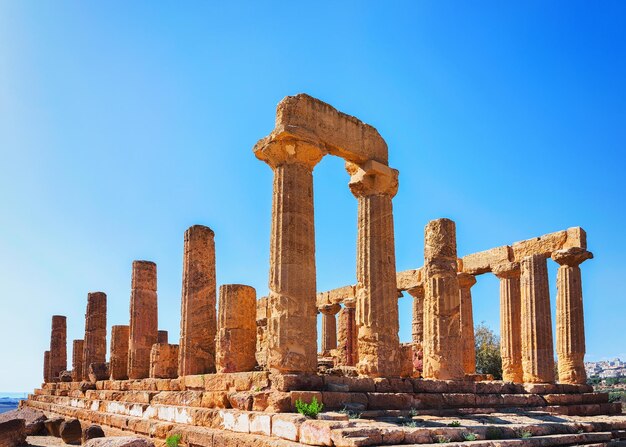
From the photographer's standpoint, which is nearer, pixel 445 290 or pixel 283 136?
pixel 283 136

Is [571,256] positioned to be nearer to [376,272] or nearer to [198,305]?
[376,272]

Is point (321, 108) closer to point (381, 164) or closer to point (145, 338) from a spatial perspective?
point (381, 164)

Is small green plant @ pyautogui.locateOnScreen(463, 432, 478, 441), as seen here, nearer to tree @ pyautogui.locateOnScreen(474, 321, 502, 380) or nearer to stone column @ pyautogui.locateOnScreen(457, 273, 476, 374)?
stone column @ pyautogui.locateOnScreen(457, 273, 476, 374)

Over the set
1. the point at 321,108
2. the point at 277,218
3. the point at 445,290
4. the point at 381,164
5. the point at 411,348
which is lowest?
the point at 411,348

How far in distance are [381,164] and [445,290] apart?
149 inches

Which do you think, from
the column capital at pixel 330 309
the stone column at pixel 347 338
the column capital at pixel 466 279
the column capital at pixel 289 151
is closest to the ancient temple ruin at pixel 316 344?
the column capital at pixel 289 151

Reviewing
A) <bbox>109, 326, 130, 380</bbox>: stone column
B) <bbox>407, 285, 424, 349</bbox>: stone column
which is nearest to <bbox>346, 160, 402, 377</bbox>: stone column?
<bbox>407, 285, 424, 349</bbox>: stone column

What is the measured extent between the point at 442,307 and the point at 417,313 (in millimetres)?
9295

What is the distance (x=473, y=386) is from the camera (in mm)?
15867

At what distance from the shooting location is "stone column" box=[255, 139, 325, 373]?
13.5 m

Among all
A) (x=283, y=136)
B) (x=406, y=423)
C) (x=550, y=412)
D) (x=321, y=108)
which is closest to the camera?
(x=406, y=423)

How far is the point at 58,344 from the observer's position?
3681 centimetres

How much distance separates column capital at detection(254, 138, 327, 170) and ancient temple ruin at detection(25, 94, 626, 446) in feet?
0.08

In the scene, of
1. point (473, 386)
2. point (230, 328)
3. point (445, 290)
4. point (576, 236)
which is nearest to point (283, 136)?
point (230, 328)
